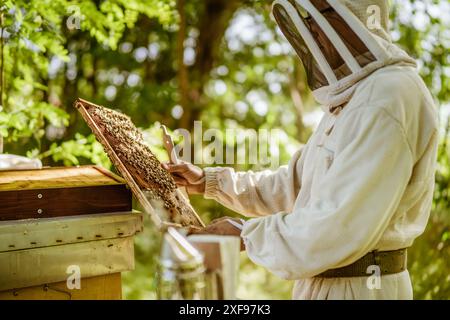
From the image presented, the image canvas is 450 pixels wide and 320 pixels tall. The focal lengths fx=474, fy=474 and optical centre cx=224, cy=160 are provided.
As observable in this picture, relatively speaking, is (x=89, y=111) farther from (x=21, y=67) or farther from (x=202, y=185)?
(x=21, y=67)

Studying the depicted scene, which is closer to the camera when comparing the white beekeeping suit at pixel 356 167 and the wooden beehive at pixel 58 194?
the white beekeeping suit at pixel 356 167

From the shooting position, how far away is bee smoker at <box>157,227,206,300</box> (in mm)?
1742

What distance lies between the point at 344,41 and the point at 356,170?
60cm


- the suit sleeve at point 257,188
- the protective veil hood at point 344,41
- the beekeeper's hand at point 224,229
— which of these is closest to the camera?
the protective veil hood at point 344,41

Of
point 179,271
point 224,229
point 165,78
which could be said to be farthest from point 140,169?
point 165,78

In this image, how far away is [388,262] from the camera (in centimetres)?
200

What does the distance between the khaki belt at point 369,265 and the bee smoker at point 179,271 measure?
558 mm

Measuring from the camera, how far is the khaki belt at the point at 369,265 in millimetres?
1964

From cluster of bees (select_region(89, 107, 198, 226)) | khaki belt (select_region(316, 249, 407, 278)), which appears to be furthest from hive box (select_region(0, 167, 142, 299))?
khaki belt (select_region(316, 249, 407, 278))

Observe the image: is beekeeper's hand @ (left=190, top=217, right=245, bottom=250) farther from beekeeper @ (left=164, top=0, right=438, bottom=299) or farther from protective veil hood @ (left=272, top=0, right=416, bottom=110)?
protective veil hood @ (left=272, top=0, right=416, bottom=110)

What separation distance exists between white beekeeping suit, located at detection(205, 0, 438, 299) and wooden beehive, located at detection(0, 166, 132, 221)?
70cm

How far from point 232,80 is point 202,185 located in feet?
18.9

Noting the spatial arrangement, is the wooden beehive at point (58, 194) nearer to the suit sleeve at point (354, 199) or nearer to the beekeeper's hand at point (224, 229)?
the beekeeper's hand at point (224, 229)

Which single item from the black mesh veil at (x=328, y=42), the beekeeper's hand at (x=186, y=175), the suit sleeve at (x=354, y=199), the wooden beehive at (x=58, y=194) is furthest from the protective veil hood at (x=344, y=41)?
the wooden beehive at (x=58, y=194)
